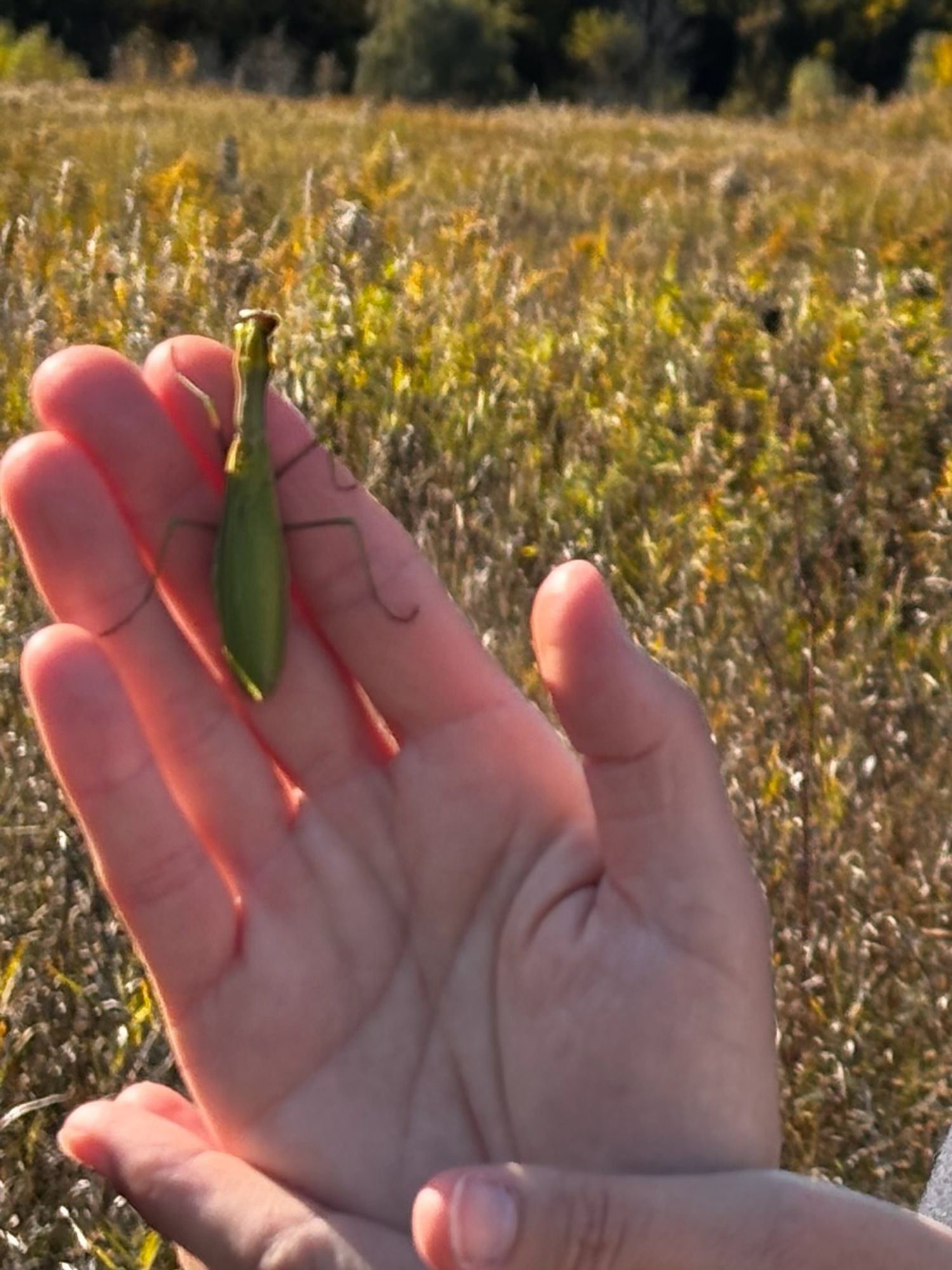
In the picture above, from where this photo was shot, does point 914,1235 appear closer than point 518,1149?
Yes

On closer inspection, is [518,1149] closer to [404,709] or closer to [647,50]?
[404,709]

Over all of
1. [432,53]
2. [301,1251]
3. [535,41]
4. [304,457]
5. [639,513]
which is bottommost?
[301,1251]

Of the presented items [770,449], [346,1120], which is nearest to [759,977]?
[346,1120]

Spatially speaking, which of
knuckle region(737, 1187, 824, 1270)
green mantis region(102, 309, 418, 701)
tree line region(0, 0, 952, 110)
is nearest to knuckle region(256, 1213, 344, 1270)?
knuckle region(737, 1187, 824, 1270)

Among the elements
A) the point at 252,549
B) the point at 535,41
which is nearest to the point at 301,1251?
the point at 252,549

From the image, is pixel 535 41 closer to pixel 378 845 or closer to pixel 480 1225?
pixel 378 845

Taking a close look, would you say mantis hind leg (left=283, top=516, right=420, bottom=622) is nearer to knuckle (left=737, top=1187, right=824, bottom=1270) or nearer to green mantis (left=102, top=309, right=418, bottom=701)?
green mantis (left=102, top=309, right=418, bottom=701)
